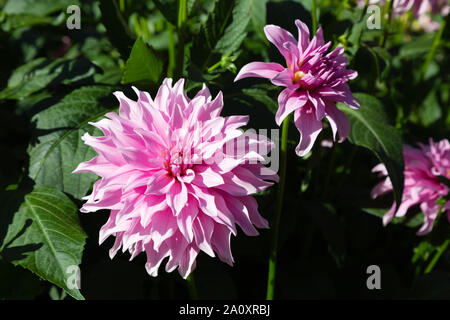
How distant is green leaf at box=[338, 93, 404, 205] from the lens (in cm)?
85

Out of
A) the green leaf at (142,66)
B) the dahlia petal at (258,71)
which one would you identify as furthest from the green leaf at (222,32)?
the dahlia petal at (258,71)

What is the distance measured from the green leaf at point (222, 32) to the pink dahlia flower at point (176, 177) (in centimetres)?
24

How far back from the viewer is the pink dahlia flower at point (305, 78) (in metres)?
0.70

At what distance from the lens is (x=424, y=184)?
3.42 ft

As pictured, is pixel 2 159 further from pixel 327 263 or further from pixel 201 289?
pixel 327 263

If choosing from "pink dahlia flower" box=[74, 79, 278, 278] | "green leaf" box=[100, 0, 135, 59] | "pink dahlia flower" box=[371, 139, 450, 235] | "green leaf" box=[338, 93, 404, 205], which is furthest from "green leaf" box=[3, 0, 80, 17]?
"pink dahlia flower" box=[371, 139, 450, 235]

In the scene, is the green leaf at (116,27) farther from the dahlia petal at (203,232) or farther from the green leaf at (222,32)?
the dahlia petal at (203,232)

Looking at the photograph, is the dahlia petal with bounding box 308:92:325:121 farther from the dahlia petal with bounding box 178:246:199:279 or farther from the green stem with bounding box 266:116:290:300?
the dahlia petal with bounding box 178:246:199:279

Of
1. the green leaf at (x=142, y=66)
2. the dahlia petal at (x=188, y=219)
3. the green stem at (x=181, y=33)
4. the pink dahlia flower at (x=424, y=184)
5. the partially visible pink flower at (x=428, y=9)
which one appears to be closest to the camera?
the dahlia petal at (x=188, y=219)

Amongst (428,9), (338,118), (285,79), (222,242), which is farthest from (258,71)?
(428,9)

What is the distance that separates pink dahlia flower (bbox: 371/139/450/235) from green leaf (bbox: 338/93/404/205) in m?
0.15

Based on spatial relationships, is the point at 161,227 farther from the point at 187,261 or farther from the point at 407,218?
the point at 407,218
